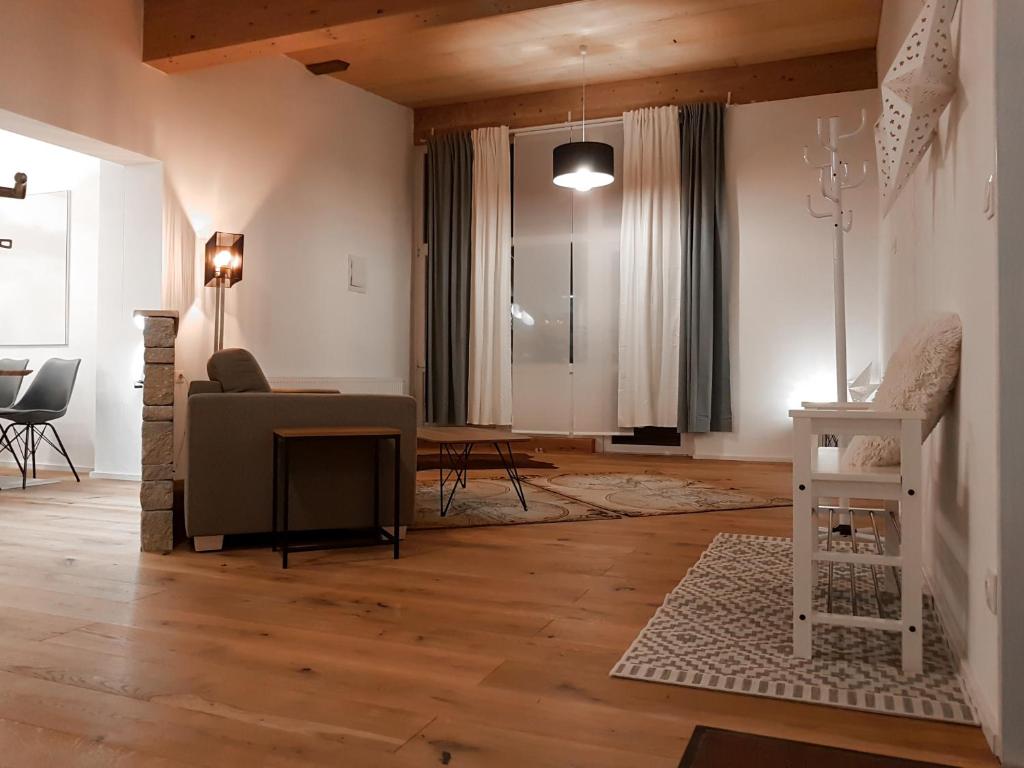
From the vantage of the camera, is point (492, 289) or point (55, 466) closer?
point (55, 466)

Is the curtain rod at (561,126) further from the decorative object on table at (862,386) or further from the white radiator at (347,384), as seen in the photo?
the decorative object on table at (862,386)

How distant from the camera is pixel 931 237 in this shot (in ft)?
9.35

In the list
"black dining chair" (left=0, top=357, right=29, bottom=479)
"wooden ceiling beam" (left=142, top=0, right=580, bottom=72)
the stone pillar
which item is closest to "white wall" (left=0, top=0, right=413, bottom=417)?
"wooden ceiling beam" (left=142, top=0, right=580, bottom=72)

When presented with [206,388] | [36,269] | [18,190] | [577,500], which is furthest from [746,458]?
[36,269]

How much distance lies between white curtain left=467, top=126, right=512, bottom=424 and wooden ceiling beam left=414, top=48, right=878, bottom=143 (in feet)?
0.82

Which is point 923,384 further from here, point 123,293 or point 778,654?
point 123,293

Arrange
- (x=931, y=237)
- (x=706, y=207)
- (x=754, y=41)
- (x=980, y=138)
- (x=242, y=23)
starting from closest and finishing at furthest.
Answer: (x=980, y=138)
(x=931, y=237)
(x=242, y=23)
(x=754, y=41)
(x=706, y=207)

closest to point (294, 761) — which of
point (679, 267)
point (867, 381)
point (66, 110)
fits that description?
point (66, 110)

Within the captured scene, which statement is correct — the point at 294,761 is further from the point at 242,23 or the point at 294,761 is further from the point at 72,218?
the point at 72,218

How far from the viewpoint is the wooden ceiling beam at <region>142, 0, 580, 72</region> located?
5.01 m

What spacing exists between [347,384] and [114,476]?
6.77ft

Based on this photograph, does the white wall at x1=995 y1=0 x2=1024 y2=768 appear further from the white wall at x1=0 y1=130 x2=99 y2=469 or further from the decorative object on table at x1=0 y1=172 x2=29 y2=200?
the white wall at x1=0 y1=130 x2=99 y2=469

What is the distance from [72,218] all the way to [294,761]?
6296mm

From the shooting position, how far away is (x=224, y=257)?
19.2 feet
